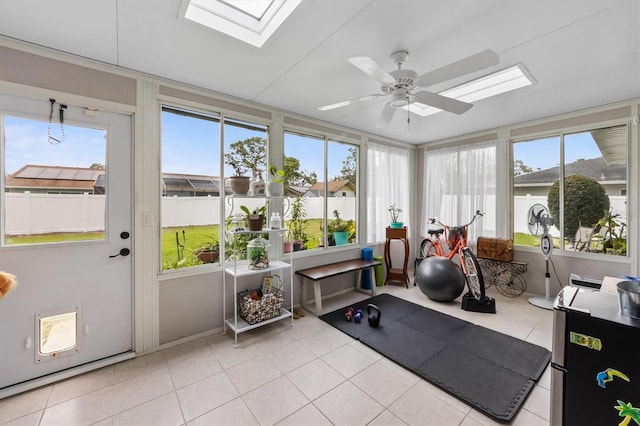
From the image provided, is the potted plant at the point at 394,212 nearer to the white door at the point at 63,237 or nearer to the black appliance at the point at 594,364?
the black appliance at the point at 594,364

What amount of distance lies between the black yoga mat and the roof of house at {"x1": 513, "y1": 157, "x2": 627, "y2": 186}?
239cm

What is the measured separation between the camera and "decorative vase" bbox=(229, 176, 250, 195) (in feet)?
8.90

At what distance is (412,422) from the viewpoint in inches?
66.3

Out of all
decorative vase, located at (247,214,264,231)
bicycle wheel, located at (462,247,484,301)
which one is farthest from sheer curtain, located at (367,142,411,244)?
decorative vase, located at (247,214,264,231)

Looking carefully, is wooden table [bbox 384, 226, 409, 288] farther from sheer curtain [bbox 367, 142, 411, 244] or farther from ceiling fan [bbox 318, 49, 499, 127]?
ceiling fan [bbox 318, 49, 499, 127]

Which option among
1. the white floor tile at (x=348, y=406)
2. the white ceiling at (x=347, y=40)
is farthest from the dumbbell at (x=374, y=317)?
the white ceiling at (x=347, y=40)

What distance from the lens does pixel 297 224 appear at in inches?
144

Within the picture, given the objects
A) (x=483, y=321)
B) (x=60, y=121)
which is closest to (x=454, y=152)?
(x=483, y=321)

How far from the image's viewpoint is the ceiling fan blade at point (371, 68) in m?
1.64

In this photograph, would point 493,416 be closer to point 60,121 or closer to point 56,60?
point 60,121

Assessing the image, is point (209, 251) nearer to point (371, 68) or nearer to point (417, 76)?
point (371, 68)

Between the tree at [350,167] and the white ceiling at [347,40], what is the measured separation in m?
1.49

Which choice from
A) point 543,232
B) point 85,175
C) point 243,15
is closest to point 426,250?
point 543,232

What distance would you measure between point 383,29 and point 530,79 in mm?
1693
